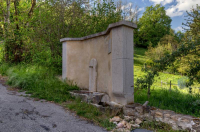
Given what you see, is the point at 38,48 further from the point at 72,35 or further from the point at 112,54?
the point at 112,54

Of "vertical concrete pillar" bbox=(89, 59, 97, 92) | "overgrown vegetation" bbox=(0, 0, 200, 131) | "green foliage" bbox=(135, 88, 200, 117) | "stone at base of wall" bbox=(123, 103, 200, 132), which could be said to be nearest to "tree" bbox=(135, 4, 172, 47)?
"overgrown vegetation" bbox=(0, 0, 200, 131)

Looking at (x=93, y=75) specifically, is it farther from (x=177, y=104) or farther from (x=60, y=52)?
(x=60, y=52)

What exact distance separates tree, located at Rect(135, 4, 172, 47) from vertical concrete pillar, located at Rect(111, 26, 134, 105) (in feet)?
135

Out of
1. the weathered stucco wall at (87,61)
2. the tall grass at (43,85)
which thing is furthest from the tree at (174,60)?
the tall grass at (43,85)

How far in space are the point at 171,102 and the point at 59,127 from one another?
11.1 ft

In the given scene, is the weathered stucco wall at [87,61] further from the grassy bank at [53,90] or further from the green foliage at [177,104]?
the green foliage at [177,104]

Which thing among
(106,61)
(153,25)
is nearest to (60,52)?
(106,61)

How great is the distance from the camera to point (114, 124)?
4.09 metres

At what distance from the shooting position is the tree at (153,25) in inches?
1762

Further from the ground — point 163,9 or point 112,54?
point 163,9

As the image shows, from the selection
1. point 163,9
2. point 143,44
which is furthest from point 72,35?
point 163,9

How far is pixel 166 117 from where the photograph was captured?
12.5ft

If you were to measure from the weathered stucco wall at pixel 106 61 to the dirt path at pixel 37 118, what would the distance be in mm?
1402

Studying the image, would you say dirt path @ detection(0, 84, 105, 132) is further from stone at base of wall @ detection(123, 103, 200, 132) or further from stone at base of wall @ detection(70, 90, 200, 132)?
stone at base of wall @ detection(123, 103, 200, 132)
